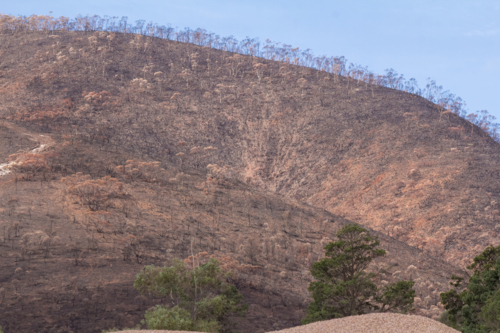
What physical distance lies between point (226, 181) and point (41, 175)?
20.5 meters

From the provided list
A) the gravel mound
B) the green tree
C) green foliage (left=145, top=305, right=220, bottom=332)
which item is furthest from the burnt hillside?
green foliage (left=145, top=305, right=220, bottom=332)

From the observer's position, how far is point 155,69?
3465 inches

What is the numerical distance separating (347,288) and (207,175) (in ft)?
115

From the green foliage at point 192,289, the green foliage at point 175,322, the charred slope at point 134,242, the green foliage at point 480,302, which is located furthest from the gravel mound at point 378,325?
the charred slope at point 134,242

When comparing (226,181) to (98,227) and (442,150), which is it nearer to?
(98,227)

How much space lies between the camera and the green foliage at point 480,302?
17.7 meters

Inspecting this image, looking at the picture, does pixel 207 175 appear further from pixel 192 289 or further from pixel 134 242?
pixel 192 289

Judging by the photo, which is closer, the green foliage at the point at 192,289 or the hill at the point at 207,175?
the green foliage at the point at 192,289

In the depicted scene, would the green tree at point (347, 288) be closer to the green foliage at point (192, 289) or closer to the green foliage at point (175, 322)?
the green foliage at point (192, 289)

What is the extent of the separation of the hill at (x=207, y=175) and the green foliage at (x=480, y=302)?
3.89 meters

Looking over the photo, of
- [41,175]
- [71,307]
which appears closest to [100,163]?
[41,175]

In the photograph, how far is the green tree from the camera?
21.2m

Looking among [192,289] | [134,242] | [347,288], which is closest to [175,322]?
[192,289]

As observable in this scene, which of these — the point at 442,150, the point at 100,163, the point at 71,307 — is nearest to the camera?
the point at 71,307
